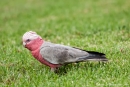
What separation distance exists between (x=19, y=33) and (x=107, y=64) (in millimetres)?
3957

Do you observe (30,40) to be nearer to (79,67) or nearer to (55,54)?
(55,54)

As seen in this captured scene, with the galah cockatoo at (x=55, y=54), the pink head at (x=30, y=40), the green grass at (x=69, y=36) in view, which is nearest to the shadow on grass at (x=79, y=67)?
the green grass at (x=69, y=36)

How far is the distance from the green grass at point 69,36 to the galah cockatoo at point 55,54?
0.17m

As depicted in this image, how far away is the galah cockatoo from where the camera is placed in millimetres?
5039

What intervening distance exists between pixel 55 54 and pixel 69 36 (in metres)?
2.73

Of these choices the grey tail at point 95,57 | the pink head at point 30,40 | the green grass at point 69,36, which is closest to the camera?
the green grass at point 69,36

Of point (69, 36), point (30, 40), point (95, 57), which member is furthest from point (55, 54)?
point (69, 36)

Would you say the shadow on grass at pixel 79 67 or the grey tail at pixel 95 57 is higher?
the grey tail at pixel 95 57

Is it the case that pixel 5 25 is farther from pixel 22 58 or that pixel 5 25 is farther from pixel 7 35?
pixel 22 58

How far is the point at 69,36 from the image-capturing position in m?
7.79

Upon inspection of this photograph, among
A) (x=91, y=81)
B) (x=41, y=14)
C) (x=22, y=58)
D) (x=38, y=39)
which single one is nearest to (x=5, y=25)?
(x=41, y=14)

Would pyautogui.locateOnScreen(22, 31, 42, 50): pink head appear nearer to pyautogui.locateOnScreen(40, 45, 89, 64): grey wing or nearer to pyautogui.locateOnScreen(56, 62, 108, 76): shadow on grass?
pyautogui.locateOnScreen(40, 45, 89, 64): grey wing

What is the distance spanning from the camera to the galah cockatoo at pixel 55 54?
5.04m

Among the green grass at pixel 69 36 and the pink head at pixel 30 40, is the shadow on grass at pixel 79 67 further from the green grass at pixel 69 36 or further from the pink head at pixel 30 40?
the pink head at pixel 30 40
